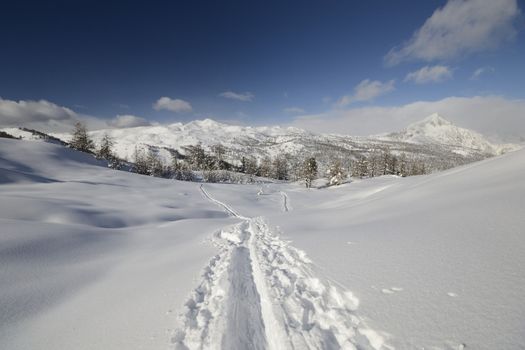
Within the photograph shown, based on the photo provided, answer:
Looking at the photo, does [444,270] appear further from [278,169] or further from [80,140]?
[278,169]

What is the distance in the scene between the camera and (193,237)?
467 inches

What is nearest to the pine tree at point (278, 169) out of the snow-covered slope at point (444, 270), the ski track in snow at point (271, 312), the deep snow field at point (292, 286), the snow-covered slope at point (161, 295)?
the snow-covered slope at point (161, 295)

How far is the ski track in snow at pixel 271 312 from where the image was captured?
3654 millimetres

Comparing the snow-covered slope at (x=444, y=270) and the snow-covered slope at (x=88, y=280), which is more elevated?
the snow-covered slope at (x=444, y=270)

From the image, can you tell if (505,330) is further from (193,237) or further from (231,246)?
(193,237)

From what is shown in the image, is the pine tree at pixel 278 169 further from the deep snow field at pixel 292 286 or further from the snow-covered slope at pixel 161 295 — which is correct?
the deep snow field at pixel 292 286

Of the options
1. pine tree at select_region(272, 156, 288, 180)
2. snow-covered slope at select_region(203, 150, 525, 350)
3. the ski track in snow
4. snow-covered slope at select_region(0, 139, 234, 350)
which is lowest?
snow-covered slope at select_region(0, 139, 234, 350)

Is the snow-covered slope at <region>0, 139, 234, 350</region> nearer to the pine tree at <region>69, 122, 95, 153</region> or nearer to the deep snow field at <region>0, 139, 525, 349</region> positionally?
the deep snow field at <region>0, 139, 525, 349</region>

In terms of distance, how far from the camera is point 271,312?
175 inches

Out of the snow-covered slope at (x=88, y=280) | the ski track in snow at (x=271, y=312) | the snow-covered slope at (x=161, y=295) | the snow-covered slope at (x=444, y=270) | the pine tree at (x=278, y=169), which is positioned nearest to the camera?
the snow-covered slope at (x=444, y=270)

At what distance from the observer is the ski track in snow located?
12.0 ft

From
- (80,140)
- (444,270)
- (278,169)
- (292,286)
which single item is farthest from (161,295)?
(278,169)

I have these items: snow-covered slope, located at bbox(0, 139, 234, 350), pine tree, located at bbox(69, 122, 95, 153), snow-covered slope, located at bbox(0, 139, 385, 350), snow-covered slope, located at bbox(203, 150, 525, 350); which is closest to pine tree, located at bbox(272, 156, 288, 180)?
pine tree, located at bbox(69, 122, 95, 153)

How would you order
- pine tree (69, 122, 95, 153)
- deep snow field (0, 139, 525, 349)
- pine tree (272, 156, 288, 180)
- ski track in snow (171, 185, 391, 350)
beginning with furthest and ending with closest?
pine tree (272, 156, 288, 180) < pine tree (69, 122, 95, 153) < ski track in snow (171, 185, 391, 350) < deep snow field (0, 139, 525, 349)
